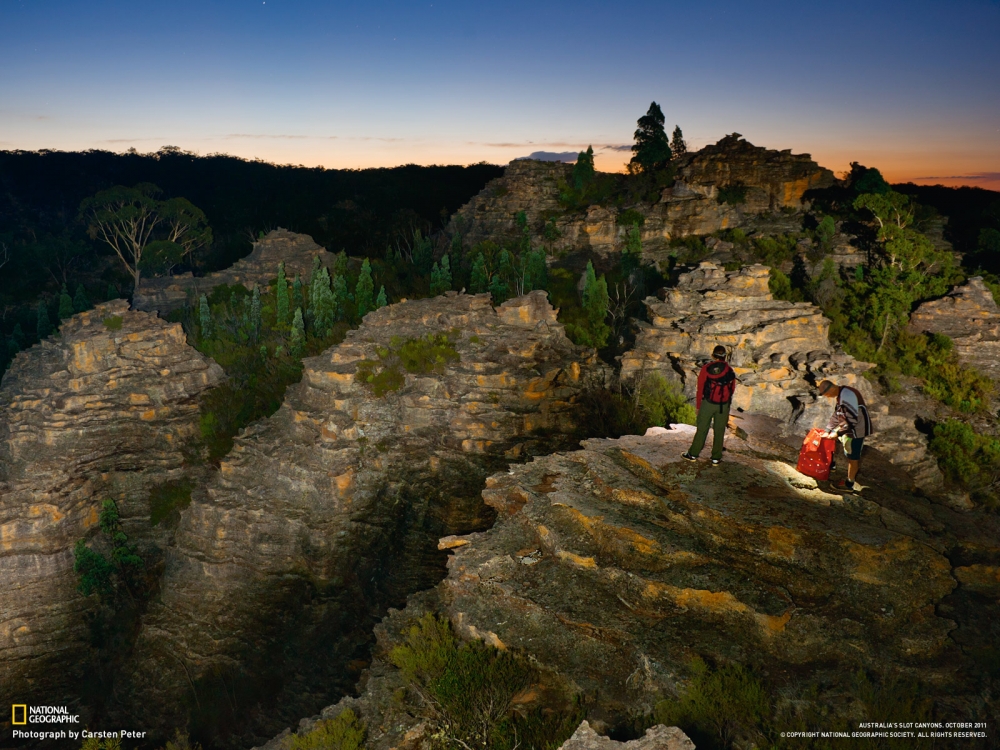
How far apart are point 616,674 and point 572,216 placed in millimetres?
43489

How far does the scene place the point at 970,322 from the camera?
31.1 m

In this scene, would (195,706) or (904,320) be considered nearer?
(195,706)

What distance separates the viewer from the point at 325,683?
2036 cm

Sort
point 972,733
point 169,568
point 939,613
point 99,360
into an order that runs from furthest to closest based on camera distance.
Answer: point 99,360 < point 169,568 < point 939,613 < point 972,733

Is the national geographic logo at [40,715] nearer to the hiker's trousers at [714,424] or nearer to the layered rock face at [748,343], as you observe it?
the layered rock face at [748,343]

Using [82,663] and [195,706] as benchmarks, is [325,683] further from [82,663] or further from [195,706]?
[82,663]

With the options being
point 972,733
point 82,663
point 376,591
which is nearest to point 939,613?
point 972,733

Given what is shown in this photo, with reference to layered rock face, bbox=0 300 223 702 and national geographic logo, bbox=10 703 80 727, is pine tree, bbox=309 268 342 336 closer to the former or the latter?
layered rock face, bbox=0 300 223 702

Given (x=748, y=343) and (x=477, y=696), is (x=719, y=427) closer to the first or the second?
(x=477, y=696)

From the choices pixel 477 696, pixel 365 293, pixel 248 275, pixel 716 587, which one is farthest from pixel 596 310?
pixel 248 275

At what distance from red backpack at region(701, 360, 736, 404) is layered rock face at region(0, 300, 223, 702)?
2758 cm

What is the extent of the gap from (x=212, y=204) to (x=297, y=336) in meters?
67.6

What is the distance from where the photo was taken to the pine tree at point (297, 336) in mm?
35906

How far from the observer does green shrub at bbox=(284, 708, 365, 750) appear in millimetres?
11289
